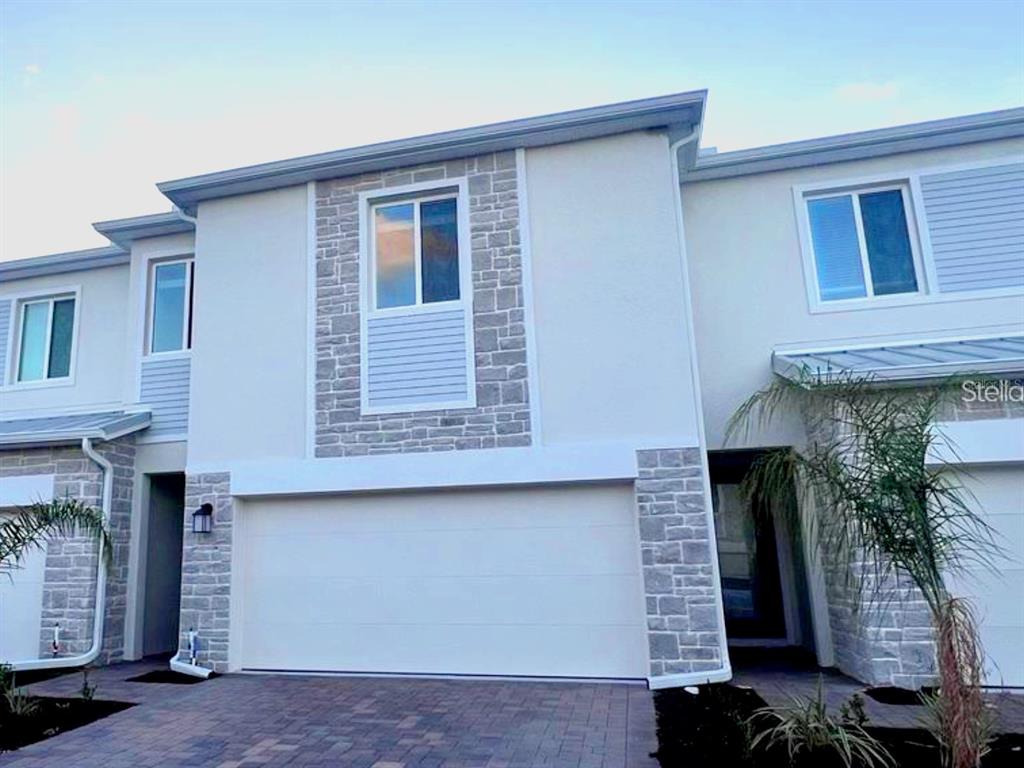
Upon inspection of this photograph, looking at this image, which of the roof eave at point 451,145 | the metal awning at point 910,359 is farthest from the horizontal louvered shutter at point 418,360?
the metal awning at point 910,359

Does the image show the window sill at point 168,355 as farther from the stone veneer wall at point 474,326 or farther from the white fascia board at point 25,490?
the stone veneer wall at point 474,326

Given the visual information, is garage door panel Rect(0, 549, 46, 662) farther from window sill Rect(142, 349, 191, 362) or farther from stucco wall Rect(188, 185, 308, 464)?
window sill Rect(142, 349, 191, 362)

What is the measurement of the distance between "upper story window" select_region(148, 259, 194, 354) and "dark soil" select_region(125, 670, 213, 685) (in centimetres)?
510

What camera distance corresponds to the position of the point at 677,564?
7.46m

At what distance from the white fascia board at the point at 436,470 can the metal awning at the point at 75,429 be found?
1789 mm

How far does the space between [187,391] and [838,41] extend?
12.7 metres

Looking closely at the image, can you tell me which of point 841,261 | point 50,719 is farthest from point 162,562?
point 841,261

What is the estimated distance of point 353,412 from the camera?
8656mm

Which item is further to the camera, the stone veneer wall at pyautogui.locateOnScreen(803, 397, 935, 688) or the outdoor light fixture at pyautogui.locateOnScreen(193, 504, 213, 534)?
the outdoor light fixture at pyautogui.locateOnScreen(193, 504, 213, 534)

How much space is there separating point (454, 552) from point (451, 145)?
5.58m

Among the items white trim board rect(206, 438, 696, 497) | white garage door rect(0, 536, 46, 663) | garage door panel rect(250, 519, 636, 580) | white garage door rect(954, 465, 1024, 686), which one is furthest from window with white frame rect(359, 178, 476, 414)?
white garage door rect(954, 465, 1024, 686)

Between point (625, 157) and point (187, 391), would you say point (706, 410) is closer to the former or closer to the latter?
point (625, 157)

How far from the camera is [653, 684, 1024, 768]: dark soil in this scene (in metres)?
4.69

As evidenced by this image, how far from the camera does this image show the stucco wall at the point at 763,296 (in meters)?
8.82
